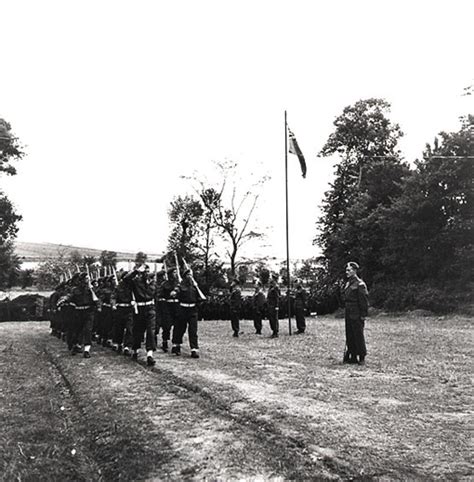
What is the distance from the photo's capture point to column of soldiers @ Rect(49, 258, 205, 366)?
13.3 meters

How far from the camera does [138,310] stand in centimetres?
1315

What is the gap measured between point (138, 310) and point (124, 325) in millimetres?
2234

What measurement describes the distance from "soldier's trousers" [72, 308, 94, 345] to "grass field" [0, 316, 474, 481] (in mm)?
1293

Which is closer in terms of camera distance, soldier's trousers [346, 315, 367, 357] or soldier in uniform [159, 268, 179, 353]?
soldier's trousers [346, 315, 367, 357]

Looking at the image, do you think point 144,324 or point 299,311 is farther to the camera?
point 299,311

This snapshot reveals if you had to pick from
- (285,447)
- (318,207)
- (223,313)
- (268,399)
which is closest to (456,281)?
(223,313)

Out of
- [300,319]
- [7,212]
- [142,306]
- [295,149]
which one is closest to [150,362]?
[142,306]

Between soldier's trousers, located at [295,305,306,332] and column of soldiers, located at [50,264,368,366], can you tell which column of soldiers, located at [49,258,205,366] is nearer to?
column of soldiers, located at [50,264,368,366]

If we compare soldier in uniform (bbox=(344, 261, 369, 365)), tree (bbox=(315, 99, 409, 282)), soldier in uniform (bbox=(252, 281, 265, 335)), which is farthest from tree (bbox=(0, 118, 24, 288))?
soldier in uniform (bbox=(344, 261, 369, 365))

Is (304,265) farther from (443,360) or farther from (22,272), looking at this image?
(443,360)

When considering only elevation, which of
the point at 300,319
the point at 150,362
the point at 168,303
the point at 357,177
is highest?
the point at 357,177

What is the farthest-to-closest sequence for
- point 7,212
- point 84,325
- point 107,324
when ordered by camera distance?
point 7,212 → point 107,324 → point 84,325

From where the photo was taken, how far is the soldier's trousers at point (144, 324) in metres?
13.0

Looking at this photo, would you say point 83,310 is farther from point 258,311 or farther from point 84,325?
point 258,311
